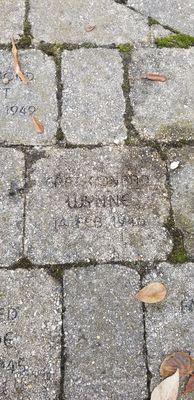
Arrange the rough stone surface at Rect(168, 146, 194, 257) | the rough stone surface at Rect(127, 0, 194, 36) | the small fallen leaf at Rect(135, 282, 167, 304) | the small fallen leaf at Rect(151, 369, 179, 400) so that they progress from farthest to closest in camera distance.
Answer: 1. the rough stone surface at Rect(127, 0, 194, 36)
2. the rough stone surface at Rect(168, 146, 194, 257)
3. the small fallen leaf at Rect(135, 282, 167, 304)
4. the small fallen leaf at Rect(151, 369, 179, 400)

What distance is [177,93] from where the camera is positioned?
115 inches

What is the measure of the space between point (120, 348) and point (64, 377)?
249 mm

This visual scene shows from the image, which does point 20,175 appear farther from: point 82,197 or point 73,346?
point 73,346

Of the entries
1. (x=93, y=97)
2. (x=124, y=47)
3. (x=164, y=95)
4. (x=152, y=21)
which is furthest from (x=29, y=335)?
(x=152, y=21)

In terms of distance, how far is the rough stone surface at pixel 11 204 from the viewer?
2496 mm

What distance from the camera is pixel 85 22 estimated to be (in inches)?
124

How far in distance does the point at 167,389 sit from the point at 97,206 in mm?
840

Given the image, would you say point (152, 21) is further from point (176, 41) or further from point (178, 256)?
point (178, 256)

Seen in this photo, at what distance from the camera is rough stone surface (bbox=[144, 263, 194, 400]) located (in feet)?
7.63

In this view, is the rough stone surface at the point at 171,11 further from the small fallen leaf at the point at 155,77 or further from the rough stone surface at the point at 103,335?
the rough stone surface at the point at 103,335

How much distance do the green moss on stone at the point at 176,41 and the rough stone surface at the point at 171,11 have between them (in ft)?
0.16

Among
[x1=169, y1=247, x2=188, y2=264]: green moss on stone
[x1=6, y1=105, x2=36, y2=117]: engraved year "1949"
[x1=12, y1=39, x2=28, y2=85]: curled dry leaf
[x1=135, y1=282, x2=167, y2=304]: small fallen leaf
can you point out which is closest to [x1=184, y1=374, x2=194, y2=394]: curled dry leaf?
[x1=135, y1=282, x2=167, y2=304]: small fallen leaf

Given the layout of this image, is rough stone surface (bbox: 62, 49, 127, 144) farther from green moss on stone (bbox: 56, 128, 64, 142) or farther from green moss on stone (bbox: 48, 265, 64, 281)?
green moss on stone (bbox: 48, 265, 64, 281)

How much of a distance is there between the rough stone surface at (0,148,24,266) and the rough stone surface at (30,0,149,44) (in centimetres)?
77
